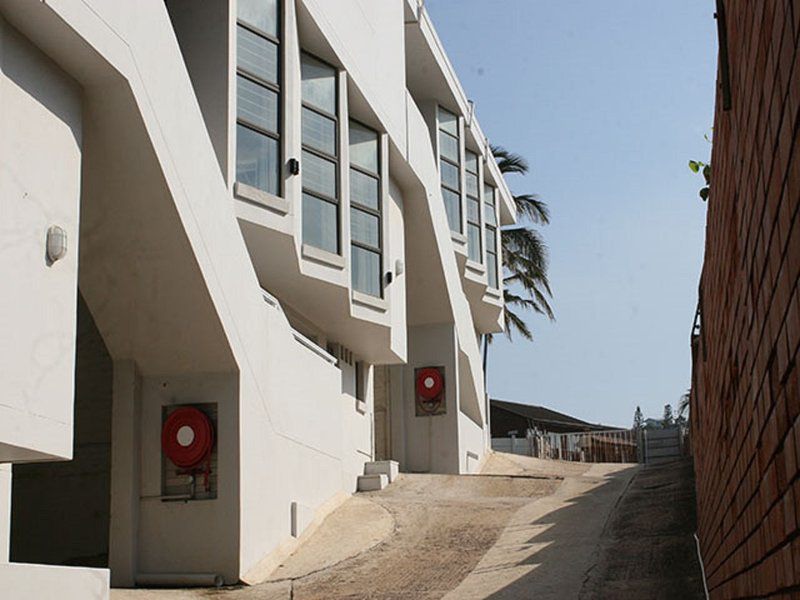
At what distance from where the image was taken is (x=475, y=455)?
96.0 feet

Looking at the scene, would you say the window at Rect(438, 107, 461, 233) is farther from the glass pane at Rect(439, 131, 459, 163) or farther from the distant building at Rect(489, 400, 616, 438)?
the distant building at Rect(489, 400, 616, 438)

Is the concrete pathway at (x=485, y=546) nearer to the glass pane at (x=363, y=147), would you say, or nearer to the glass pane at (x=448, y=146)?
the glass pane at (x=363, y=147)

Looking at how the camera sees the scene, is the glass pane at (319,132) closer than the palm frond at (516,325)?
Yes

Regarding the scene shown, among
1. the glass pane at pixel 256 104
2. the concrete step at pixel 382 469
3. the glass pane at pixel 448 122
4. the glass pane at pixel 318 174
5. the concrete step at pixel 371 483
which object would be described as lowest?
the concrete step at pixel 371 483

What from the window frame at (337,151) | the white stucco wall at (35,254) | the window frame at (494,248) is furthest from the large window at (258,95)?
the window frame at (494,248)

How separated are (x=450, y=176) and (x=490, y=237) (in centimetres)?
403

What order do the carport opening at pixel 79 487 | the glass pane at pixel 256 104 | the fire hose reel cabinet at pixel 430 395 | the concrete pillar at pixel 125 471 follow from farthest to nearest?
1. the fire hose reel cabinet at pixel 430 395
2. the glass pane at pixel 256 104
3. the carport opening at pixel 79 487
4. the concrete pillar at pixel 125 471

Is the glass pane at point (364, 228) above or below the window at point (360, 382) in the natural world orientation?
above

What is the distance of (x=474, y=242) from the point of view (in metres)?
31.5

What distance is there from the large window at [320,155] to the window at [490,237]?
43.1 feet

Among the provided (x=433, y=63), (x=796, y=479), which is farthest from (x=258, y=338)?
(x=433, y=63)

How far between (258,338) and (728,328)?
9941mm

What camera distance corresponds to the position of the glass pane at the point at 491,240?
108 ft

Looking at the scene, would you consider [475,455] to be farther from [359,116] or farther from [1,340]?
[1,340]
